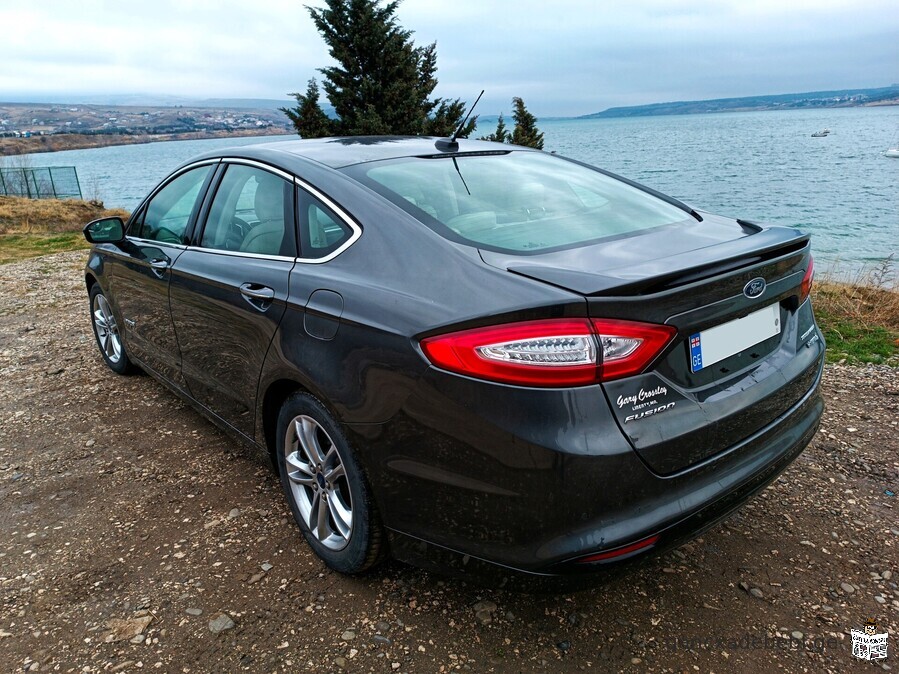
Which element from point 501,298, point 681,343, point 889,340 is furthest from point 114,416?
point 889,340

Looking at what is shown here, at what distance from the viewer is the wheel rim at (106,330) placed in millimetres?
4535

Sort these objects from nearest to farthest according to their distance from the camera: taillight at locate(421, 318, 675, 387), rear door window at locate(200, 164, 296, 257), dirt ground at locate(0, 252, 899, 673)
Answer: taillight at locate(421, 318, 675, 387), dirt ground at locate(0, 252, 899, 673), rear door window at locate(200, 164, 296, 257)

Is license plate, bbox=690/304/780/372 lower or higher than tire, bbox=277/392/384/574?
higher

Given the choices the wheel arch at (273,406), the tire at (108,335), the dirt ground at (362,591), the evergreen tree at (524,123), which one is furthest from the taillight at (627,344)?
the evergreen tree at (524,123)

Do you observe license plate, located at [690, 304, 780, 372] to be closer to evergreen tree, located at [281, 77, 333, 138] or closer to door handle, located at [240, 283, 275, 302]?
door handle, located at [240, 283, 275, 302]

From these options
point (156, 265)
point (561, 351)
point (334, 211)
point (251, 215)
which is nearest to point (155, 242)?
point (156, 265)

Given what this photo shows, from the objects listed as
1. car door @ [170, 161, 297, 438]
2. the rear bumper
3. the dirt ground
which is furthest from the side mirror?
the rear bumper

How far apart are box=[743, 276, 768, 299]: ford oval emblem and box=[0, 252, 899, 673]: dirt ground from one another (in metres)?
0.86

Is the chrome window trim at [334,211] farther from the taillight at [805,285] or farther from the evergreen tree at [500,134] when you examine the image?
the evergreen tree at [500,134]

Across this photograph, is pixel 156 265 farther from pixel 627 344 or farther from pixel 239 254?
pixel 627 344

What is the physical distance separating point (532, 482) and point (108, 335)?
4082 millimetres

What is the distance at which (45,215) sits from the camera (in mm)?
18672

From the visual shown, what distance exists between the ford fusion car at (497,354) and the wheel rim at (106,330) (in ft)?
6.64

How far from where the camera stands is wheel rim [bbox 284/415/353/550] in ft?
7.65
